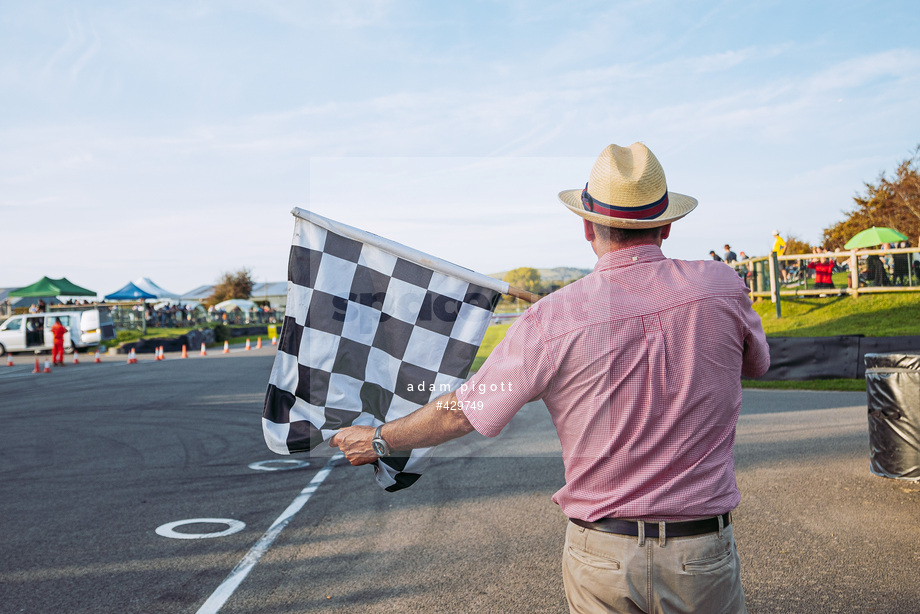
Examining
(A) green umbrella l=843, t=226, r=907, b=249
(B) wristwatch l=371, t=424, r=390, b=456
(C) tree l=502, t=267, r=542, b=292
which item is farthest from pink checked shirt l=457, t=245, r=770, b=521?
(A) green umbrella l=843, t=226, r=907, b=249

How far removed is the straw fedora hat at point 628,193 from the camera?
2.09 m

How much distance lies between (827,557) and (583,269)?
2626 mm

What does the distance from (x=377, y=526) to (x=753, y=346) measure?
149 inches

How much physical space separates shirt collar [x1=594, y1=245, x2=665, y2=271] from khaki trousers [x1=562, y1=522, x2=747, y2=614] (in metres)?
0.77

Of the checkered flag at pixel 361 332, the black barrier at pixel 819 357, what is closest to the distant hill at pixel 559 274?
the checkered flag at pixel 361 332

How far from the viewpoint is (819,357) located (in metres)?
14.2

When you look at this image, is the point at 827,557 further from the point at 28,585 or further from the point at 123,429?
the point at 123,429

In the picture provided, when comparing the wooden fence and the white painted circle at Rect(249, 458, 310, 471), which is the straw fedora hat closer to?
the white painted circle at Rect(249, 458, 310, 471)

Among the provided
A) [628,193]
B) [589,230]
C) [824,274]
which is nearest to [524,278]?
[589,230]

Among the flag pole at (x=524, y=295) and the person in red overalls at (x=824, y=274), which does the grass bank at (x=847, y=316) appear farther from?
the flag pole at (x=524, y=295)

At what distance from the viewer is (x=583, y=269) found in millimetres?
3488

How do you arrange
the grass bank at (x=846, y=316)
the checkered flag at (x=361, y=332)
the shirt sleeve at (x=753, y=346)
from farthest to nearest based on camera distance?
the grass bank at (x=846, y=316) < the checkered flag at (x=361, y=332) < the shirt sleeve at (x=753, y=346)

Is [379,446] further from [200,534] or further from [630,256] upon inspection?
[200,534]

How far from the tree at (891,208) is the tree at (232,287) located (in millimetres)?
55971
